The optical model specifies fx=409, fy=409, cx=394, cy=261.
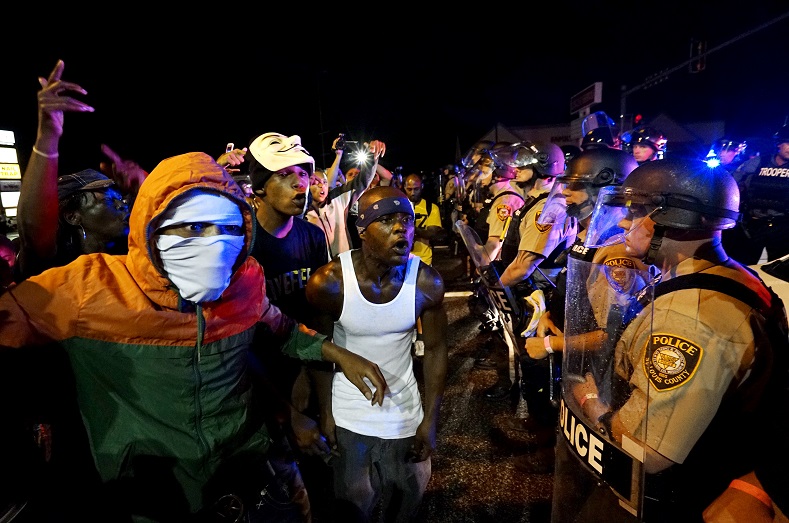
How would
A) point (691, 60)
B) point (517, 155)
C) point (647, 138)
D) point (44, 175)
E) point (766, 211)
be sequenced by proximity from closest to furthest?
point (44, 175)
point (517, 155)
point (766, 211)
point (647, 138)
point (691, 60)

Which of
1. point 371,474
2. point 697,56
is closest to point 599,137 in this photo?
point 371,474

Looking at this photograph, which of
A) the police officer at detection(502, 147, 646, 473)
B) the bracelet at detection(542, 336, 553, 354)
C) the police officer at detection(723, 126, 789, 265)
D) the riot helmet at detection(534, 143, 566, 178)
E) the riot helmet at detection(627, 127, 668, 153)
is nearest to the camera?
the bracelet at detection(542, 336, 553, 354)

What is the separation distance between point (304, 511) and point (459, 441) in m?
1.85

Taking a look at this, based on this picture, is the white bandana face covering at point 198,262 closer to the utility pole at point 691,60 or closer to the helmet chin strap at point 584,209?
the helmet chin strap at point 584,209

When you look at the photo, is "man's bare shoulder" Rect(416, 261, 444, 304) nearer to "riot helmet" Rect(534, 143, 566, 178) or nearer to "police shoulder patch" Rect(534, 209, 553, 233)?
"police shoulder patch" Rect(534, 209, 553, 233)

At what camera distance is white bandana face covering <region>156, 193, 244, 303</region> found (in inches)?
64.1

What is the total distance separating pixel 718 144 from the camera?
991cm

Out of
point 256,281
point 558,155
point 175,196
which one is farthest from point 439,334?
point 558,155

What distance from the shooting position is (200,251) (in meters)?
1.67

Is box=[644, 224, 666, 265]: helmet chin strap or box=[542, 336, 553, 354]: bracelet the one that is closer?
box=[644, 224, 666, 265]: helmet chin strap

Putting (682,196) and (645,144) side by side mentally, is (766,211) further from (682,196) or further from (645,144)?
(682,196)

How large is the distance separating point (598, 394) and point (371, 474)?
1.65 m

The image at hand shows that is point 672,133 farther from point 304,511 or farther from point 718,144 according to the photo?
point 304,511

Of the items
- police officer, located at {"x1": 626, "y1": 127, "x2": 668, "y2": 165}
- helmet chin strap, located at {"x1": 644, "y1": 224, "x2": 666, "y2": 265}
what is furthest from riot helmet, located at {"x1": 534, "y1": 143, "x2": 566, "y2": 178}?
helmet chin strap, located at {"x1": 644, "y1": 224, "x2": 666, "y2": 265}
